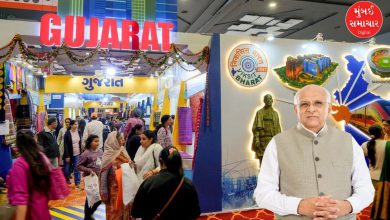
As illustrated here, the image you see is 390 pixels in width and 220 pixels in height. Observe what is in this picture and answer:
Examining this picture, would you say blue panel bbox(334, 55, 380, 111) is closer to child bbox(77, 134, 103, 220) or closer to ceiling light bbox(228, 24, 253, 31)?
child bbox(77, 134, 103, 220)

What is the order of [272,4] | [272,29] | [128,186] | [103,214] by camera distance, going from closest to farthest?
[128,186] → [103,214] → [272,4] → [272,29]

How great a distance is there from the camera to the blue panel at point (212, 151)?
5.59m

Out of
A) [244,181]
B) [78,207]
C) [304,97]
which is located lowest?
[78,207]

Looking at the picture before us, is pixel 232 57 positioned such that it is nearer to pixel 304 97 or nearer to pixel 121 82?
pixel 304 97

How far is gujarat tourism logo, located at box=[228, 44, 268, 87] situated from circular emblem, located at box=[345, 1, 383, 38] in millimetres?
1701

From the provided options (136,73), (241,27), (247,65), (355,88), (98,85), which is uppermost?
(241,27)

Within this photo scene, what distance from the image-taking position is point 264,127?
5.89 meters

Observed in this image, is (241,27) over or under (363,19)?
over

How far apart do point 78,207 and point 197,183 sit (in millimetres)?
2260

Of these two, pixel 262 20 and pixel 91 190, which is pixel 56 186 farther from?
pixel 262 20

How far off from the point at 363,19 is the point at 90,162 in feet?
17.4

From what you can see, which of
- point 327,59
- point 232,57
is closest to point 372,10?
point 327,59

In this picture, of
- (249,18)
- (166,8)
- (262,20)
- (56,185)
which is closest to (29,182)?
(56,185)

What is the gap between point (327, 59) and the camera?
638 cm
